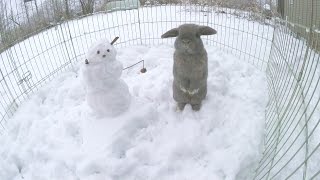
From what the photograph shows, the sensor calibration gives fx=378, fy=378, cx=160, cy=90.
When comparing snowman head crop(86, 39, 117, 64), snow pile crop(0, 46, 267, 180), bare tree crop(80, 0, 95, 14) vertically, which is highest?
bare tree crop(80, 0, 95, 14)

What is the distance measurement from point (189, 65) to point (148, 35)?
9.27 feet

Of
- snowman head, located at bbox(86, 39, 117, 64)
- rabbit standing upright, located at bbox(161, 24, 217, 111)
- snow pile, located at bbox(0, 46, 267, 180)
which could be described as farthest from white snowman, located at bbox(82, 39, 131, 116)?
rabbit standing upright, located at bbox(161, 24, 217, 111)

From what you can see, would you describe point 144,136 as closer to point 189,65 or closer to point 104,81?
point 104,81

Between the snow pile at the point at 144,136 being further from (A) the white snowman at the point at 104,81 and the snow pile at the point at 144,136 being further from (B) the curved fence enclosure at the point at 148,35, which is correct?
(B) the curved fence enclosure at the point at 148,35

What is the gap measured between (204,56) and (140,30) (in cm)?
284

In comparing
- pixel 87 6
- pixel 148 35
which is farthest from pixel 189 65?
pixel 87 6

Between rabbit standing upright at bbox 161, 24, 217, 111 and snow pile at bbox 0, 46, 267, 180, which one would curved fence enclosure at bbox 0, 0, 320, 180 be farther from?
Answer: rabbit standing upright at bbox 161, 24, 217, 111

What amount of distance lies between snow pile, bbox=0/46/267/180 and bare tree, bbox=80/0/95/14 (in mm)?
3696

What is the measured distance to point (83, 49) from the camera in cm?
640

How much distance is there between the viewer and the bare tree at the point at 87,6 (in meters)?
8.11

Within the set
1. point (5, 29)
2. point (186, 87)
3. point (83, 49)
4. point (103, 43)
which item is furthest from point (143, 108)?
point (5, 29)

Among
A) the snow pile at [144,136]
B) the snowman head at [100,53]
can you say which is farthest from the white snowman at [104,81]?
the snow pile at [144,136]

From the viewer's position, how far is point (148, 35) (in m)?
6.62

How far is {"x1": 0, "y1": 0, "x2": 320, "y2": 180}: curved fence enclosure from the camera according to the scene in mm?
4562
